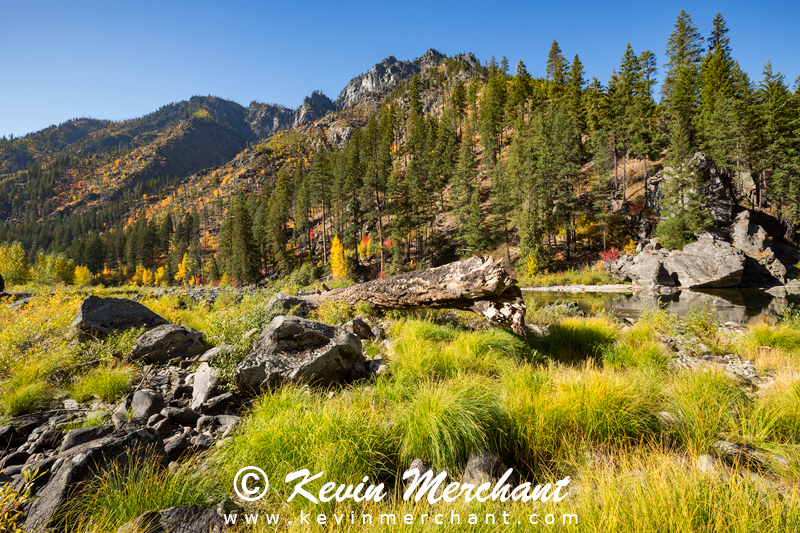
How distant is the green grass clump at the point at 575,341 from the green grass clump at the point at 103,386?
734 centimetres

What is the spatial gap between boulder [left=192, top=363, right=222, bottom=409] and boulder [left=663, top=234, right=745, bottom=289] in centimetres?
3646

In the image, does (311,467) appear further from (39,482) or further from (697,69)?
(697,69)

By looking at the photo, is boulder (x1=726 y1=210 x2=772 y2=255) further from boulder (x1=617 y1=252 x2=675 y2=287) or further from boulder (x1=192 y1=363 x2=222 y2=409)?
boulder (x1=192 y1=363 x2=222 y2=409)

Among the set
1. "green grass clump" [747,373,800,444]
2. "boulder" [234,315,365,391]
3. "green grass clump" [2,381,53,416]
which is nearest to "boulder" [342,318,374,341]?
"boulder" [234,315,365,391]

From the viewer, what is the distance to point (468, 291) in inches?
234

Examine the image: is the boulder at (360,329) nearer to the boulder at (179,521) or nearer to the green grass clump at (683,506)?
the boulder at (179,521)

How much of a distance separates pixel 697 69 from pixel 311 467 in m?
65.4

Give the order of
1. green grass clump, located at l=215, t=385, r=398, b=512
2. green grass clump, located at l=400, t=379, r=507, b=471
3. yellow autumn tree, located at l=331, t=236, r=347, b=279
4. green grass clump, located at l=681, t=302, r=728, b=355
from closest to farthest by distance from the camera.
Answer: green grass clump, located at l=215, t=385, r=398, b=512, green grass clump, located at l=400, t=379, r=507, b=471, green grass clump, located at l=681, t=302, r=728, b=355, yellow autumn tree, located at l=331, t=236, r=347, b=279

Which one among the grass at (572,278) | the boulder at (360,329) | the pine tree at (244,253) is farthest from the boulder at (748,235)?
the pine tree at (244,253)

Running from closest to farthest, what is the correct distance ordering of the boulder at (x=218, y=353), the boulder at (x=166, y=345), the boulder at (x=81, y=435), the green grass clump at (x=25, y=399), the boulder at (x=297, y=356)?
the boulder at (x=81, y=435) < the green grass clump at (x=25, y=399) < the boulder at (x=297, y=356) < the boulder at (x=218, y=353) < the boulder at (x=166, y=345)

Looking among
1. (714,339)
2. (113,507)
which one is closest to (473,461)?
(113,507)

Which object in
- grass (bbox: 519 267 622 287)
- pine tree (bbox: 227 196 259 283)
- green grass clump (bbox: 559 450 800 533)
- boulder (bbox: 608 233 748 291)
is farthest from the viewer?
pine tree (bbox: 227 196 259 283)

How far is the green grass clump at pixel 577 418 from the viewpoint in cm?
286

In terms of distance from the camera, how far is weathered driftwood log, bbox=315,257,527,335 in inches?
224
